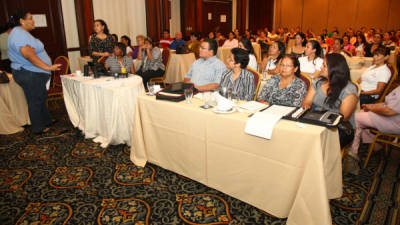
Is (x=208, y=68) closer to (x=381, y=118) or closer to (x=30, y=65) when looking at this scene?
(x=381, y=118)

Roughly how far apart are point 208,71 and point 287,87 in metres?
1.09

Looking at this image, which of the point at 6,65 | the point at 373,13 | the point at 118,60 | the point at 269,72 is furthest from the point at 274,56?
the point at 373,13

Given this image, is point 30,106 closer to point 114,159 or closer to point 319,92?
point 114,159

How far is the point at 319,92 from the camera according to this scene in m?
2.66

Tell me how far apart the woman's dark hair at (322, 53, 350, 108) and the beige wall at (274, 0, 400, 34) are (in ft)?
45.9

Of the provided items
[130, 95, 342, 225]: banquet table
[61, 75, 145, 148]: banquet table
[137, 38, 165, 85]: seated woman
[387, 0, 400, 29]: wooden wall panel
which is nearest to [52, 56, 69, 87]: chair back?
[61, 75, 145, 148]: banquet table

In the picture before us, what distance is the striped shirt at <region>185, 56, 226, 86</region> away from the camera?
3.46 metres

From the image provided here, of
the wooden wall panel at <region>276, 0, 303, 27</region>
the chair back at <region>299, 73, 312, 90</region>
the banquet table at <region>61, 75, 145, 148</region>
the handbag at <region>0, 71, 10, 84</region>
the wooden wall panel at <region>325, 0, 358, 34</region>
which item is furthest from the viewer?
the wooden wall panel at <region>276, 0, 303, 27</region>

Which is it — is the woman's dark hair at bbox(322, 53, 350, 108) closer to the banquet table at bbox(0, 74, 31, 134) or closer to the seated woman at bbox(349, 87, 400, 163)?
the seated woman at bbox(349, 87, 400, 163)

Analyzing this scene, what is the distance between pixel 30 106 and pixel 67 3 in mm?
4247

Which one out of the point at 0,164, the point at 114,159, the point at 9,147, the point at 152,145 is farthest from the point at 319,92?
the point at 9,147

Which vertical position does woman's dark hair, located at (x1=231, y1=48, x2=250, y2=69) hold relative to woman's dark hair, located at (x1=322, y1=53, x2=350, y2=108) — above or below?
above

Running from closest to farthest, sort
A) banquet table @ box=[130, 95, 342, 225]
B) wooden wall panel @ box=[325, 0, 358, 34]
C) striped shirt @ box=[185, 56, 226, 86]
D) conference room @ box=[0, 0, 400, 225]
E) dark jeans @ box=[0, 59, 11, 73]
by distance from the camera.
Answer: banquet table @ box=[130, 95, 342, 225], conference room @ box=[0, 0, 400, 225], striped shirt @ box=[185, 56, 226, 86], dark jeans @ box=[0, 59, 11, 73], wooden wall panel @ box=[325, 0, 358, 34]

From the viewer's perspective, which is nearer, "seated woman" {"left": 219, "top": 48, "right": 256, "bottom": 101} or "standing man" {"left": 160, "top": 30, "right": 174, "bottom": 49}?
"seated woman" {"left": 219, "top": 48, "right": 256, "bottom": 101}
